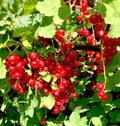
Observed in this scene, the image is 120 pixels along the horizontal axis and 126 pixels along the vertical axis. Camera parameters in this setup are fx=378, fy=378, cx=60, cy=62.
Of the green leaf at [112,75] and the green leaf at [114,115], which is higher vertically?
the green leaf at [112,75]

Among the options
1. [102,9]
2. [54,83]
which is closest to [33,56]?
[54,83]

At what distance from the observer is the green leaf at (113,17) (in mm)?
1976

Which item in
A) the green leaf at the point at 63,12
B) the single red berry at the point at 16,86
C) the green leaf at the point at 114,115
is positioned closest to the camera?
the green leaf at the point at 63,12

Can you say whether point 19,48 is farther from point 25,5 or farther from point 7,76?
point 25,5

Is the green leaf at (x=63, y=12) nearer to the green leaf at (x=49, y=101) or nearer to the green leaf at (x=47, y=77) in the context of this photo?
the green leaf at (x=47, y=77)

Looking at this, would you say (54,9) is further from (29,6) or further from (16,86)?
(16,86)

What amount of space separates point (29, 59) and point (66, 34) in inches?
15.6

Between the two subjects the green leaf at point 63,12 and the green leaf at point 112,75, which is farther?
the green leaf at point 112,75

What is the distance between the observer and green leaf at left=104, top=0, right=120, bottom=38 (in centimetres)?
198

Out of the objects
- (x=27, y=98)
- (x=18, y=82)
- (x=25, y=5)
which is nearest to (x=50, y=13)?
(x=25, y=5)

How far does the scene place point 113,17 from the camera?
1988mm

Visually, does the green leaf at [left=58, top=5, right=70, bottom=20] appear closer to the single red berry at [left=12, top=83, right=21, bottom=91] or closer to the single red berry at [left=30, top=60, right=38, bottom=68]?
the single red berry at [left=30, top=60, right=38, bottom=68]

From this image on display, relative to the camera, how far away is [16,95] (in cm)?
287

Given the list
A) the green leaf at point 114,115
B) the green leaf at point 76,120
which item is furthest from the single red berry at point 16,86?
the green leaf at point 114,115
